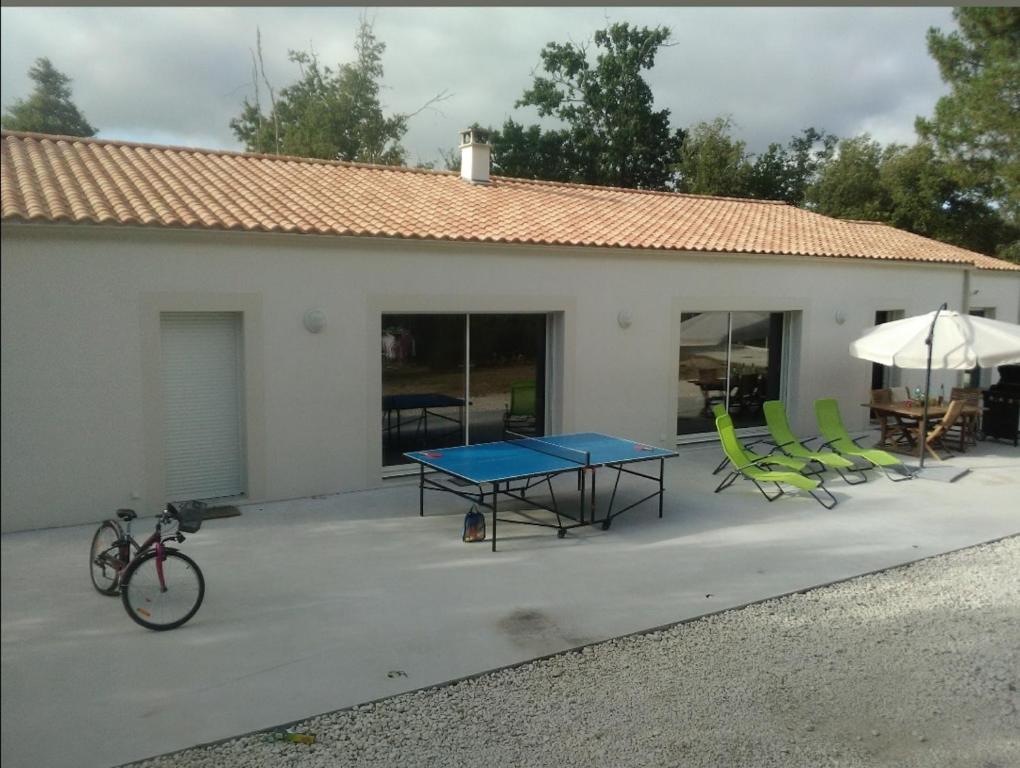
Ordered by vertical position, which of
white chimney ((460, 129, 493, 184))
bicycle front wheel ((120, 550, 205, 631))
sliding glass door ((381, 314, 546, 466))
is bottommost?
bicycle front wheel ((120, 550, 205, 631))

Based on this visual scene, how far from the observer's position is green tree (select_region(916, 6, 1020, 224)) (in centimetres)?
1603

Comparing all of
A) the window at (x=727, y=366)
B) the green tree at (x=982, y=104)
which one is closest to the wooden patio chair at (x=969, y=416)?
the window at (x=727, y=366)

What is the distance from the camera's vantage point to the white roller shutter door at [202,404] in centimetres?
950

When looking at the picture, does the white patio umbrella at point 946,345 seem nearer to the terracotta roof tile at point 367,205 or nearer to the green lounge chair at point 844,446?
the green lounge chair at point 844,446

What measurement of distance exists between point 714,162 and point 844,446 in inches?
1096

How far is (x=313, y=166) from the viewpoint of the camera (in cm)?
1491

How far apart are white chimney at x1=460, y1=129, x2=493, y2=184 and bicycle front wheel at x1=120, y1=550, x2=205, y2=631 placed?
1185cm

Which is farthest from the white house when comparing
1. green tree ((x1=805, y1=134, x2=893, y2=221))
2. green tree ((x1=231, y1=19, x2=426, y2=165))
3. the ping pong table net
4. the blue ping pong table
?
green tree ((x1=805, y1=134, x2=893, y2=221))

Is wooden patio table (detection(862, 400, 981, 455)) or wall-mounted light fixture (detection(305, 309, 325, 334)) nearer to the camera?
wall-mounted light fixture (detection(305, 309, 325, 334))

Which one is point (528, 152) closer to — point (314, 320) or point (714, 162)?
point (714, 162)

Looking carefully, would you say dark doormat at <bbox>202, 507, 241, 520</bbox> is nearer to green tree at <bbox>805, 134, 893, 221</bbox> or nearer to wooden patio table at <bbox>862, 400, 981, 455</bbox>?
wooden patio table at <bbox>862, 400, 981, 455</bbox>

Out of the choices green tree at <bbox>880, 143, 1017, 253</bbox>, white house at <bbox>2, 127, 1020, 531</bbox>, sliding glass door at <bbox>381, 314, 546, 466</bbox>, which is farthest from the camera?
green tree at <bbox>880, 143, 1017, 253</bbox>

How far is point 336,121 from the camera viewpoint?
3497cm

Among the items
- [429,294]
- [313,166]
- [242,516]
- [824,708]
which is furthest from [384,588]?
[313,166]
